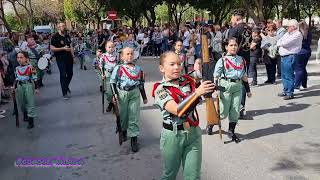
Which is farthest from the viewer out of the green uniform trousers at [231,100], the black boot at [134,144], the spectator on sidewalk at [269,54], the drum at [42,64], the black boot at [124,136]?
the spectator on sidewalk at [269,54]

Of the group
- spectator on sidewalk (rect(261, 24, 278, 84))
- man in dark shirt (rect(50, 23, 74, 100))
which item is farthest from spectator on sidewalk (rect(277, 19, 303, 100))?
man in dark shirt (rect(50, 23, 74, 100))

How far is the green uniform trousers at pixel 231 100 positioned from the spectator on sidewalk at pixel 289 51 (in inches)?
137

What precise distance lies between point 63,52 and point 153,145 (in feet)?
→ 17.4

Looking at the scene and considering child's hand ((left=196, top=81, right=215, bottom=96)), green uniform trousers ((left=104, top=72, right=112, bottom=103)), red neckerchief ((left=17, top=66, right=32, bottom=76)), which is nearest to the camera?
child's hand ((left=196, top=81, right=215, bottom=96))

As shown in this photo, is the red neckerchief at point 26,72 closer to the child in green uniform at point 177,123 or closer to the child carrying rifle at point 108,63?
the child carrying rifle at point 108,63

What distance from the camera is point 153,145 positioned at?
725 centimetres

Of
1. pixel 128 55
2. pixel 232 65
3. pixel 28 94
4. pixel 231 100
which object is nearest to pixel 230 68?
pixel 232 65

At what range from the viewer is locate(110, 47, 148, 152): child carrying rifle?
6.94m

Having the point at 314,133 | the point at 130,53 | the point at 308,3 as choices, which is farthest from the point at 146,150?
the point at 308,3

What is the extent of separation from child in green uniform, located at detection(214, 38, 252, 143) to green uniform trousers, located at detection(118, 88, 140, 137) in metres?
1.28

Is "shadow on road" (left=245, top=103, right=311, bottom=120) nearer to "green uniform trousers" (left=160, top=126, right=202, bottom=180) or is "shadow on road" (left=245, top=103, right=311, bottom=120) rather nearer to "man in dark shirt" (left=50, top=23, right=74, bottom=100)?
"green uniform trousers" (left=160, top=126, right=202, bottom=180)

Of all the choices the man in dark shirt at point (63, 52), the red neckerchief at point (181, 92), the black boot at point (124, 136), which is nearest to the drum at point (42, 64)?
the man in dark shirt at point (63, 52)

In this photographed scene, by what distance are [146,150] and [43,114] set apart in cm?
409

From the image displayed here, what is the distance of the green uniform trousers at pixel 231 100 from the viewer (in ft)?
23.4
